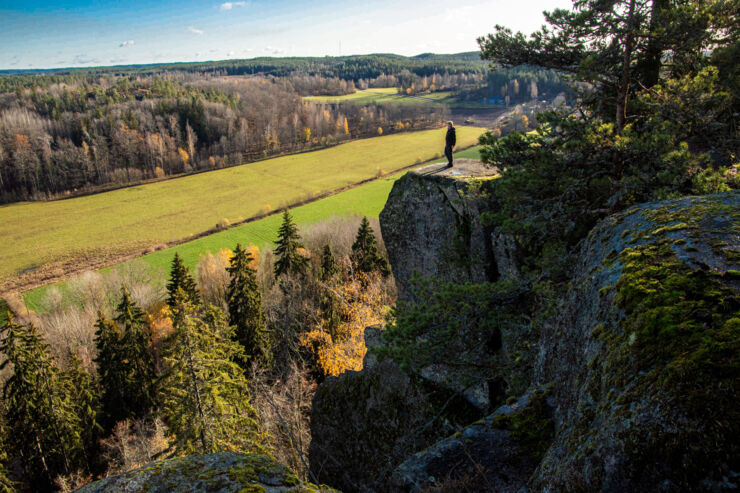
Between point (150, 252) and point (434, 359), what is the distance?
46.3m

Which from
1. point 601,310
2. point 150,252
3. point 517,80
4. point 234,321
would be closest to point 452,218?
point 601,310

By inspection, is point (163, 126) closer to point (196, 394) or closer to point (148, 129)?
point (148, 129)

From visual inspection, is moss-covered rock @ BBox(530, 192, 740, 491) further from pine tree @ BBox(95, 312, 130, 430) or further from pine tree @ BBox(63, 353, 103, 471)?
pine tree @ BBox(95, 312, 130, 430)

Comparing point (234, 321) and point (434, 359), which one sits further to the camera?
point (234, 321)

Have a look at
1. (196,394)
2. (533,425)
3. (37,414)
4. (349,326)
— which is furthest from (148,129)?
(533,425)

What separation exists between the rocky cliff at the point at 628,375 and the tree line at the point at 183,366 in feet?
27.8

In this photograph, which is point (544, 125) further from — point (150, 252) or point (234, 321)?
point (150, 252)

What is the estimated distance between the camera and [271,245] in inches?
1646

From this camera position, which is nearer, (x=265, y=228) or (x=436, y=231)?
(x=436, y=231)

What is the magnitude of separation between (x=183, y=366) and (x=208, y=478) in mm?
9849

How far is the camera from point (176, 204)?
57.6 metres

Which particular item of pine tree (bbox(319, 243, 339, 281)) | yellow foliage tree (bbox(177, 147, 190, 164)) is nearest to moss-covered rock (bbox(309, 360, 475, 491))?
pine tree (bbox(319, 243, 339, 281))

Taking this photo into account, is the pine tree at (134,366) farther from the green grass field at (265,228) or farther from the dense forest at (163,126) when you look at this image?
the dense forest at (163,126)

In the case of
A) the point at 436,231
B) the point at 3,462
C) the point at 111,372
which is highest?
the point at 436,231
